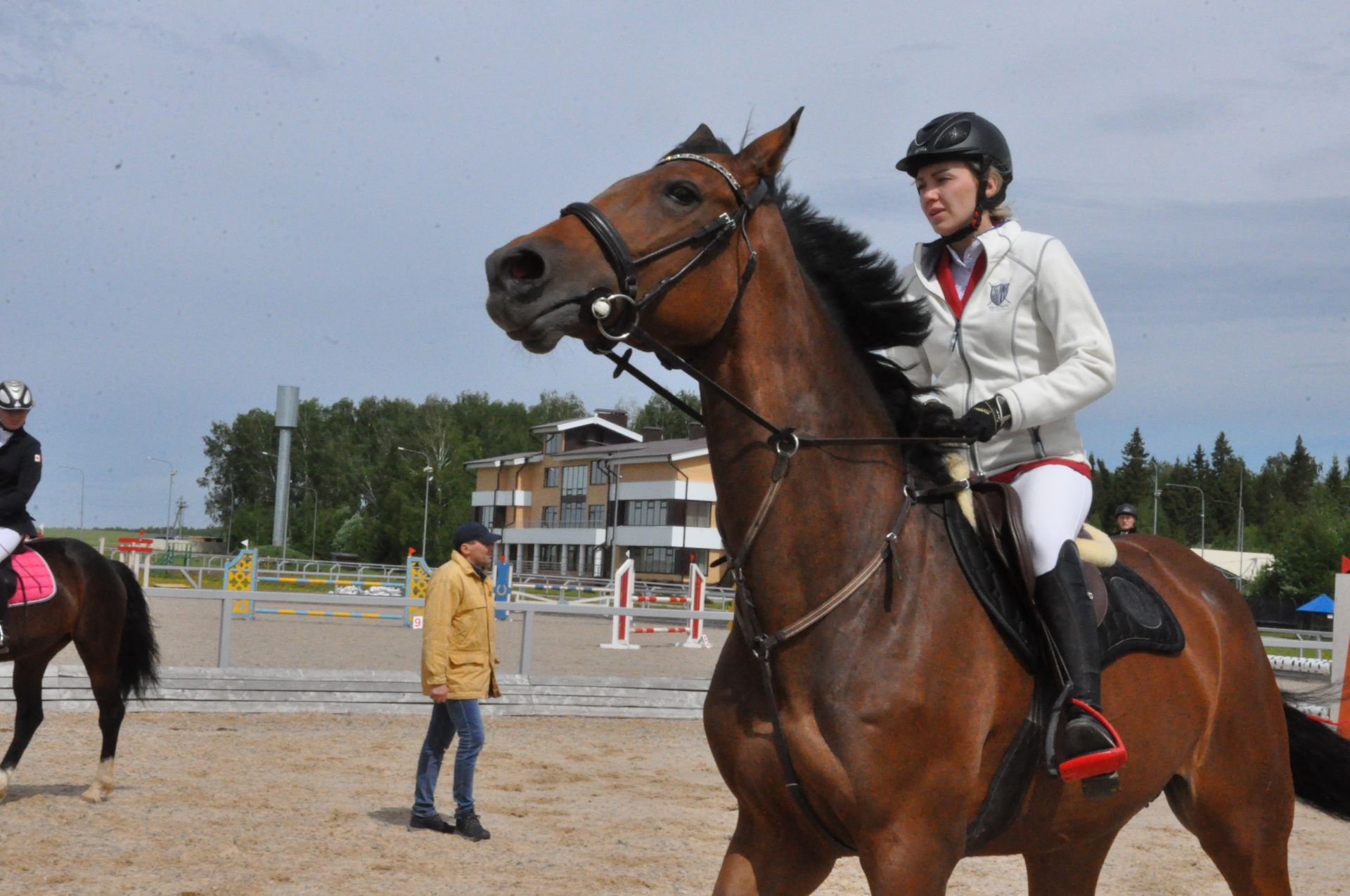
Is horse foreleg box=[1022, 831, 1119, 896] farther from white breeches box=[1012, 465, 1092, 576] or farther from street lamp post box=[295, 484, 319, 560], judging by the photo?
street lamp post box=[295, 484, 319, 560]

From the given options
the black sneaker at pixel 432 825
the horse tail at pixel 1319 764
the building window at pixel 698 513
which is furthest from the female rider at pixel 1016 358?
the building window at pixel 698 513

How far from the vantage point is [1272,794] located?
4.11 metres

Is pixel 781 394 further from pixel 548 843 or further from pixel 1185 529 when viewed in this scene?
pixel 1185 529

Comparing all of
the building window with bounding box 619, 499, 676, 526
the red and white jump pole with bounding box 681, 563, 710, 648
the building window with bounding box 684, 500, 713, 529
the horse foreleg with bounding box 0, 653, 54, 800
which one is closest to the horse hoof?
the horse foreleg with bounding box 0, 653, 54, 800

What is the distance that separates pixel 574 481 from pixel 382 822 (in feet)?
206

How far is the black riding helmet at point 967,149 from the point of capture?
11.5 feet

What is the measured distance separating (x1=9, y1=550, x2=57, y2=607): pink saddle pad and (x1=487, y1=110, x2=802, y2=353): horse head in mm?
6997

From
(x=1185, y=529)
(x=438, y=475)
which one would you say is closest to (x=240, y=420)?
(x=438, y=475)

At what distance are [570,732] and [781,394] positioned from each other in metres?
10.3

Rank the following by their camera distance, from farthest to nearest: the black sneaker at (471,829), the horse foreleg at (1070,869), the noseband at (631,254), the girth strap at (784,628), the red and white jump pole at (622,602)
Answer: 1. the red and white jump pole at (622,602)
2. the black sneaker at (471,829)
3. the horse foreleg at (1070,869)
4. the girth strap at (784,628)
5. the noseband at (631,254)

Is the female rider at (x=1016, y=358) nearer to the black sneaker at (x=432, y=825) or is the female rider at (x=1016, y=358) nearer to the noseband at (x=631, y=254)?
the noseband at (x=631, y=254)

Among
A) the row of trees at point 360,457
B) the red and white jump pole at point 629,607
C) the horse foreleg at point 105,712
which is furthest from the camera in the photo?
the row of trees at point 360,457

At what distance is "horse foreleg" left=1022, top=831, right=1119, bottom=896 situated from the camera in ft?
13.8

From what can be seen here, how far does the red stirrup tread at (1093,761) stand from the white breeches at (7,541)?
747 cm
